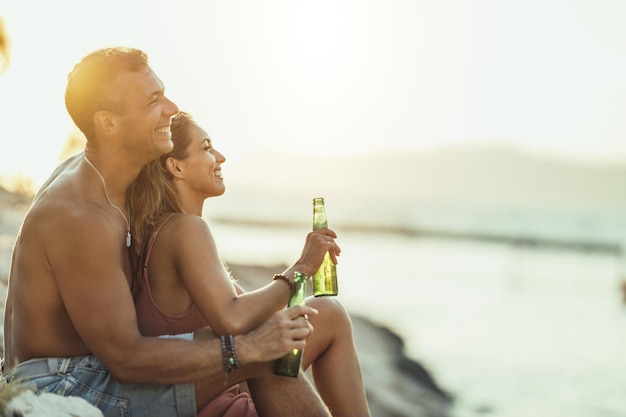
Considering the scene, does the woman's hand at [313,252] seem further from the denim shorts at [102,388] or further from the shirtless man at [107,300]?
the denim shorts at [102,388]

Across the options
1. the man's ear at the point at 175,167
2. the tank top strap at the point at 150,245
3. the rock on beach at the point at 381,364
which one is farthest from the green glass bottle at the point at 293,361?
the rock on beach at the point at 381,364

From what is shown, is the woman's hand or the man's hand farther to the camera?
the woman's hand

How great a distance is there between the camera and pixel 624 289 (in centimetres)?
2091

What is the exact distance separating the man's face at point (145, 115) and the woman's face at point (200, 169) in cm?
31

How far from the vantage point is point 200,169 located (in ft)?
13.6

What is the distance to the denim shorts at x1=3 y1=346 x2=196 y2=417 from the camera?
3555mm

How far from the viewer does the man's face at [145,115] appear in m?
3.71

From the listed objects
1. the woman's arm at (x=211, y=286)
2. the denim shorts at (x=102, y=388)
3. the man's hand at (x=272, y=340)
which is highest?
the woman's arm at (x=211, y=286)

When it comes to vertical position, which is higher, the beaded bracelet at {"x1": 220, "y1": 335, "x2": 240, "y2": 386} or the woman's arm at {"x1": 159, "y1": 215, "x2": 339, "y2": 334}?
the woman's arm at {"x1": 159, "y1": 215, "x2": 339, "y2": 334}

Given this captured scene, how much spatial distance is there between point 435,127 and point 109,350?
66.1 metres

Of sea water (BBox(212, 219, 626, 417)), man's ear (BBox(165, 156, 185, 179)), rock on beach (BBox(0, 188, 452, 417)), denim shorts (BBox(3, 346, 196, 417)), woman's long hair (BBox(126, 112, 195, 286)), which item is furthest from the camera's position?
sea water (BBox(212, 219, 626, 417))

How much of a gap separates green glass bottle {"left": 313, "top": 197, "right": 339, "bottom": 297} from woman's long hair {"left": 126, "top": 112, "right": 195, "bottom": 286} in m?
0.76

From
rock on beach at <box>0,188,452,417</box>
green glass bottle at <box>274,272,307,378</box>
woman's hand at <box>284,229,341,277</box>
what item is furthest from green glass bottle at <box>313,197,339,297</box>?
rock on beach at <box>0,188,452,417</box>

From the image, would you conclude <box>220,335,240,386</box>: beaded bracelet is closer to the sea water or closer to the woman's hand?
the woman's hand
